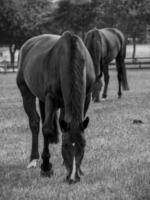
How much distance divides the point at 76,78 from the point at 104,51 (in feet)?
31.0

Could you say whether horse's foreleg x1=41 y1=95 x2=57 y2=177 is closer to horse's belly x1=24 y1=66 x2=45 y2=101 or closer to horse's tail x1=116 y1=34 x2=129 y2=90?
horse's belly x1=24 y1=66 x2=45 y2=101

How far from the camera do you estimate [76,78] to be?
5758mm

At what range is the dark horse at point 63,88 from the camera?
5.55 m

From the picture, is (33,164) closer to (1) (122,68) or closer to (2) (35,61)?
(2) (35,61)

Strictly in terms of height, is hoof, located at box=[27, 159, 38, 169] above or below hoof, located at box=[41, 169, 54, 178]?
below

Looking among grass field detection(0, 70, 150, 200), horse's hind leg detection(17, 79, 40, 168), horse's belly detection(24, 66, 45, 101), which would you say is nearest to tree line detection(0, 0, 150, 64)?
grass field detection(0, 70, 150, 200)

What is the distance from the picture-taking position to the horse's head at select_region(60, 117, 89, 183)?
551 cm

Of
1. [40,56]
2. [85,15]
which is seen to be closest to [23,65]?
[40,56]

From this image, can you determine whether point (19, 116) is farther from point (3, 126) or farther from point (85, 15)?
point (85, 15)

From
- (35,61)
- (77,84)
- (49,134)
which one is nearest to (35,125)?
(35,61)

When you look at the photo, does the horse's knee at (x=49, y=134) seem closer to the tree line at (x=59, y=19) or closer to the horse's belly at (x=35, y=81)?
the horse's belly at (x=35, y=81)

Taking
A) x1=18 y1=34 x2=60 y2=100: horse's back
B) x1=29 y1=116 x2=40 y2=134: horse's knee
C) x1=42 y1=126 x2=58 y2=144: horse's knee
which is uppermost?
x1=18 y1=34 x2=60 y2=100: horse's back

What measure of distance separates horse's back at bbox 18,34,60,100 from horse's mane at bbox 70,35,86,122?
0.76 metres

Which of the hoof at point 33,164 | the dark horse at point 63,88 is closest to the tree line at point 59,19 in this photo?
the dark horse at point 63,88
